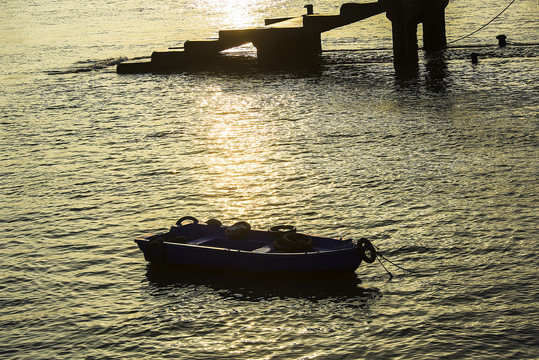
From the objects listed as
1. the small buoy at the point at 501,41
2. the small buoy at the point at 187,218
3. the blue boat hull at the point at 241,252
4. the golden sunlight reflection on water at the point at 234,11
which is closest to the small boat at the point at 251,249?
the blue boat hull at the point at 241,252

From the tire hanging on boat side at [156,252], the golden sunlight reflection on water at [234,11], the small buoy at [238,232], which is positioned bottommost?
the tire hanging on boat side at [156,252]

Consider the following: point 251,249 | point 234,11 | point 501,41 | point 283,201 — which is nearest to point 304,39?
point 501,41

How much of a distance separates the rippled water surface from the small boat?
35cm

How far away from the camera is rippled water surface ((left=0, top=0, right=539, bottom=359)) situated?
12.7 metres

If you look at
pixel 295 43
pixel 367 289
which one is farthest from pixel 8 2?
pixel 367 289

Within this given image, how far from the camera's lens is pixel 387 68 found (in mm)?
35594

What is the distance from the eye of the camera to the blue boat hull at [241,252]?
13.8 meters

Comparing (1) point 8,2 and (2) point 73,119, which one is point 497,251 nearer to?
(2) point 73,119

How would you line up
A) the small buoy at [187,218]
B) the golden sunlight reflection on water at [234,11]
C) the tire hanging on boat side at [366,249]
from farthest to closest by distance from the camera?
the golden sunlight reflection on water at [234,11]
the small buoy at [187,218]
the tire hanging on boat side at [366,249]

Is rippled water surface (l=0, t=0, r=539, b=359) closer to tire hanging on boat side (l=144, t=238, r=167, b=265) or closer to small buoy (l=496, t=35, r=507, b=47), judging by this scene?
tire hanging on boat side (l=144, t=238, r=167, b=265)

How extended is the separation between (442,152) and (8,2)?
11153 centimetres

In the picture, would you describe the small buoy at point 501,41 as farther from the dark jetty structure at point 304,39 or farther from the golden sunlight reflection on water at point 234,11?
the golden sunlight reflection on water at point 234,11

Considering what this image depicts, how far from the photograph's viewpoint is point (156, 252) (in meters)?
15.1

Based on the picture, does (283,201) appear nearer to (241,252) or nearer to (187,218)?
(187,218)
